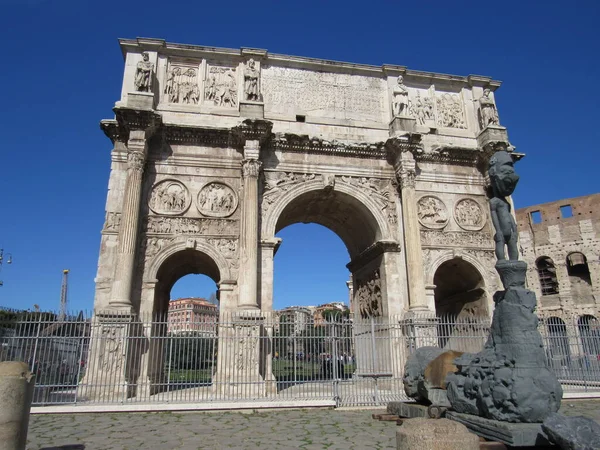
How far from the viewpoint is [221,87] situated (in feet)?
48.3

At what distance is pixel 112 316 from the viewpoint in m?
11.0

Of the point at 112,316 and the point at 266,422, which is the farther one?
the point at 112,316

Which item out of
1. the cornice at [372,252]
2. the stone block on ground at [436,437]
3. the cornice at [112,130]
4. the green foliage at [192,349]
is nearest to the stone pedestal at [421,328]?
the cornice at [372,252]

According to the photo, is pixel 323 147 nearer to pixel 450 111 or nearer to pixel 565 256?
pixel 450 111

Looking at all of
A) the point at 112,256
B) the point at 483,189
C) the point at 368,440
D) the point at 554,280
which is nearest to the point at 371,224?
the point at 483,189

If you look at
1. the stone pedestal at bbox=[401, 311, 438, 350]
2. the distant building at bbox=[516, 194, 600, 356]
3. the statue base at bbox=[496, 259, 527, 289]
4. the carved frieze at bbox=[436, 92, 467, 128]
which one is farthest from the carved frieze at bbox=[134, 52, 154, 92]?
the distant building at bbox=[516, 194, 600, 356]

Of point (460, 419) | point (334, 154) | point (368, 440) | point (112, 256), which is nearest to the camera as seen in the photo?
point (460, 419)

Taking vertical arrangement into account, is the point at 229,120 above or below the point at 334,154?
above

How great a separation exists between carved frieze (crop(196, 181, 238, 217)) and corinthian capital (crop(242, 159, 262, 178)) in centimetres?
85

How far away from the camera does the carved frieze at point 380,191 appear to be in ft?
47.4

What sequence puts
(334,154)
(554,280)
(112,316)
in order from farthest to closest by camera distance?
(554,280)
(334,154)
(112,316)

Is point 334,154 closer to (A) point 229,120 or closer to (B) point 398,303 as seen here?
(A) point 229,120

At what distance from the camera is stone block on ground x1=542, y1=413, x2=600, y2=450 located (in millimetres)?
3924

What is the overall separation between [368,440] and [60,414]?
615 centimetres
